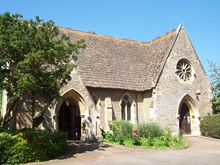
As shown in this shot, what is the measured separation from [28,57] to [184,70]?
18.2 metres

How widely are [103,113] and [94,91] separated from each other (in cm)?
206

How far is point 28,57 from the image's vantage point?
12.2 m

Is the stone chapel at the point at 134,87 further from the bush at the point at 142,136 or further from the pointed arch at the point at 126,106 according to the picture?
the bush at the point at 142,136

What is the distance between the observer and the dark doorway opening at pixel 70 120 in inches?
851

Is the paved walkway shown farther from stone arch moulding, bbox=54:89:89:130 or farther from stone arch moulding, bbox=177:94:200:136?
stone arch moulding, bbox=177:94:200:136

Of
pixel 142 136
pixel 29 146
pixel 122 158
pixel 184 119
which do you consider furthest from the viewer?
pixel 184 119

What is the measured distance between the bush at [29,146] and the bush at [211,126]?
50.7 feet

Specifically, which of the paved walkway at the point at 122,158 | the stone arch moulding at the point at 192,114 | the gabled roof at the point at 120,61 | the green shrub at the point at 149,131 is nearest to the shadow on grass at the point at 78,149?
the paved walkway at the point at 122,158

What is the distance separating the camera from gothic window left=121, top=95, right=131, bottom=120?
24.2 metres

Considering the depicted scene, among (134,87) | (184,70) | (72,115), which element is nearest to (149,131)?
(134,87)

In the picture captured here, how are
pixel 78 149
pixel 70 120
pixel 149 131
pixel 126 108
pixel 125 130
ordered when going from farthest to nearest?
pixel 126 108 < pixel 70 120 < pixel 149 131 < pixel 125 130 < pixel 78 149

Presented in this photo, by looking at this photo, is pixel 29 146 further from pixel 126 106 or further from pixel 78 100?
pixel 126 106

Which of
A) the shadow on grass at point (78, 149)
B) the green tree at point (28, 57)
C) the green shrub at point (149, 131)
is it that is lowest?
the shadow on grass at point (78, 149)

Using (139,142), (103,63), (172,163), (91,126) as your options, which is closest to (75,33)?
(103,63)
